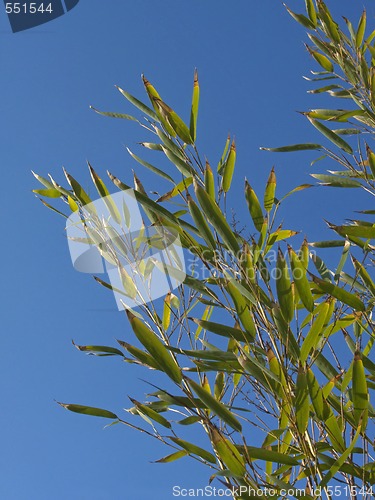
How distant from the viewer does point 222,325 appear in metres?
1.25

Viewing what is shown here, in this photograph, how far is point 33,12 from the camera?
14.4ft

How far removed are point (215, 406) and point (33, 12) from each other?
407cm

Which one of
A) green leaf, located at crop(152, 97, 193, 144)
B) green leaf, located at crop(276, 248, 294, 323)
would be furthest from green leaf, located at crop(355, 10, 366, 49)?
green leaf, located at crop(276, 248, 294, 323)

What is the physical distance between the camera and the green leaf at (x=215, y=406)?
1027mm

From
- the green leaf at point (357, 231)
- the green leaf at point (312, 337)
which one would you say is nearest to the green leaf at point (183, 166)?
the green leaf at point (357, 231)

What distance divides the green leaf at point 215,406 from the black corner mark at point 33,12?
12.6 ft

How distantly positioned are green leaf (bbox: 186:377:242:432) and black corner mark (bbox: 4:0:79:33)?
151 inches

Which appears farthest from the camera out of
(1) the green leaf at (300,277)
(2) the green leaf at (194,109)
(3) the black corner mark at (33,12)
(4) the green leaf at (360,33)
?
(3) the black corner mark at (33,12)

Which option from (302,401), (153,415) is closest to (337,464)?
(302,401)

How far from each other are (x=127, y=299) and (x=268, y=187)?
1.40ft

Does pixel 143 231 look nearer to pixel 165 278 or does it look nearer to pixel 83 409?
pixel 165 278

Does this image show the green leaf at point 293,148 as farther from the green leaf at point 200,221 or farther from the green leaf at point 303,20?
the green leaf at point 200,221

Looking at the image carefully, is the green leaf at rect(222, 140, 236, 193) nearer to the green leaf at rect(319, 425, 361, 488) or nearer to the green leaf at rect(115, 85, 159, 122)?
the green leaf at rect(115, 85, 159, 122)

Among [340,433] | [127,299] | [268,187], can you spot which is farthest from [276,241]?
[340,433]
